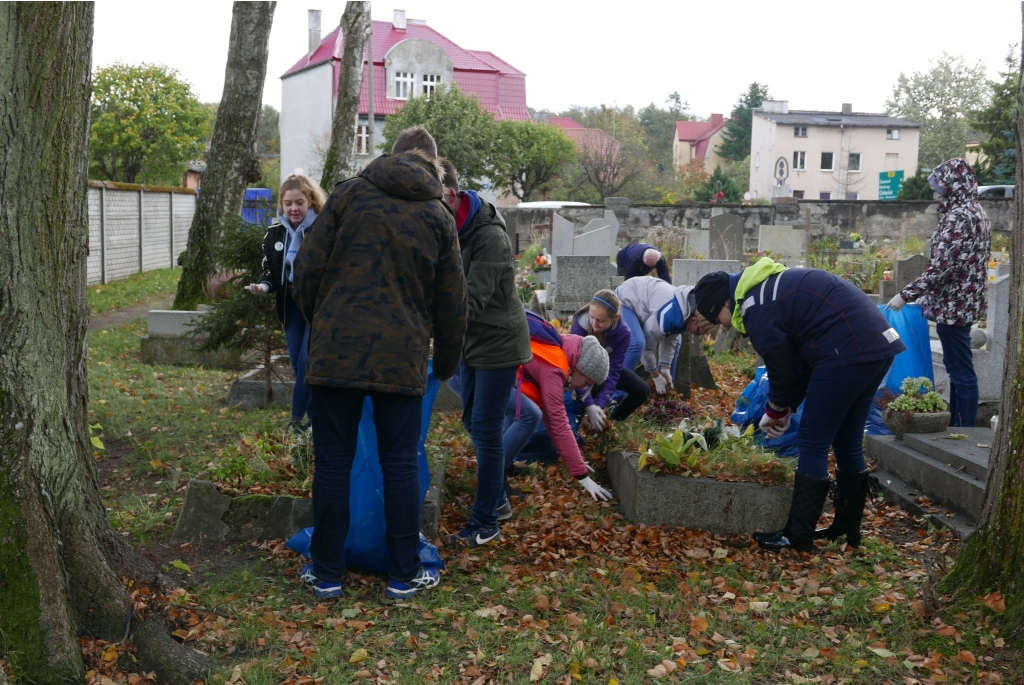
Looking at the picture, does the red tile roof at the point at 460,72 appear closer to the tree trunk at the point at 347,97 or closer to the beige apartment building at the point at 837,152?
the beige apartment building at the point at 837,152

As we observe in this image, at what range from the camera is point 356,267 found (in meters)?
3.37

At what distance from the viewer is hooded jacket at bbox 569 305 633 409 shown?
5656mm

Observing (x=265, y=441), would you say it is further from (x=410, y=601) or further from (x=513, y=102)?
(x=513, y=102)

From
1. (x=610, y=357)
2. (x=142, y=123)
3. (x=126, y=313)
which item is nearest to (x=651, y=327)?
(x=610, y=357)

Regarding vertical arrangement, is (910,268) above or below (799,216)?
below

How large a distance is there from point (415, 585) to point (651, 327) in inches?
137

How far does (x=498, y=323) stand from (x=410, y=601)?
1.30 meters

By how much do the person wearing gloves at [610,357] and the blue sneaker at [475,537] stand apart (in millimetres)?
1193

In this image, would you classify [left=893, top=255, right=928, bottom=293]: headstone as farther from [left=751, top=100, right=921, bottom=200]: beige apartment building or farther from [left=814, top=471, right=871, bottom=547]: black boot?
[left=751, top=100, right=921, bottom=200]: beige apartment building

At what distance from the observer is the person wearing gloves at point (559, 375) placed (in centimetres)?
480

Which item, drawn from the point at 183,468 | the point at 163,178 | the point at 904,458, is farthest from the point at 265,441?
the point at 163,178

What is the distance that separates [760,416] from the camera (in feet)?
21.2

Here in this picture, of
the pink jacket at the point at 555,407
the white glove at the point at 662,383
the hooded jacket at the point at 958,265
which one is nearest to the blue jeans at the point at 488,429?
the pink jacket at the point at 555,407

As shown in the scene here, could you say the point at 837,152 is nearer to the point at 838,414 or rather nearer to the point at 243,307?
the point at 243,307
